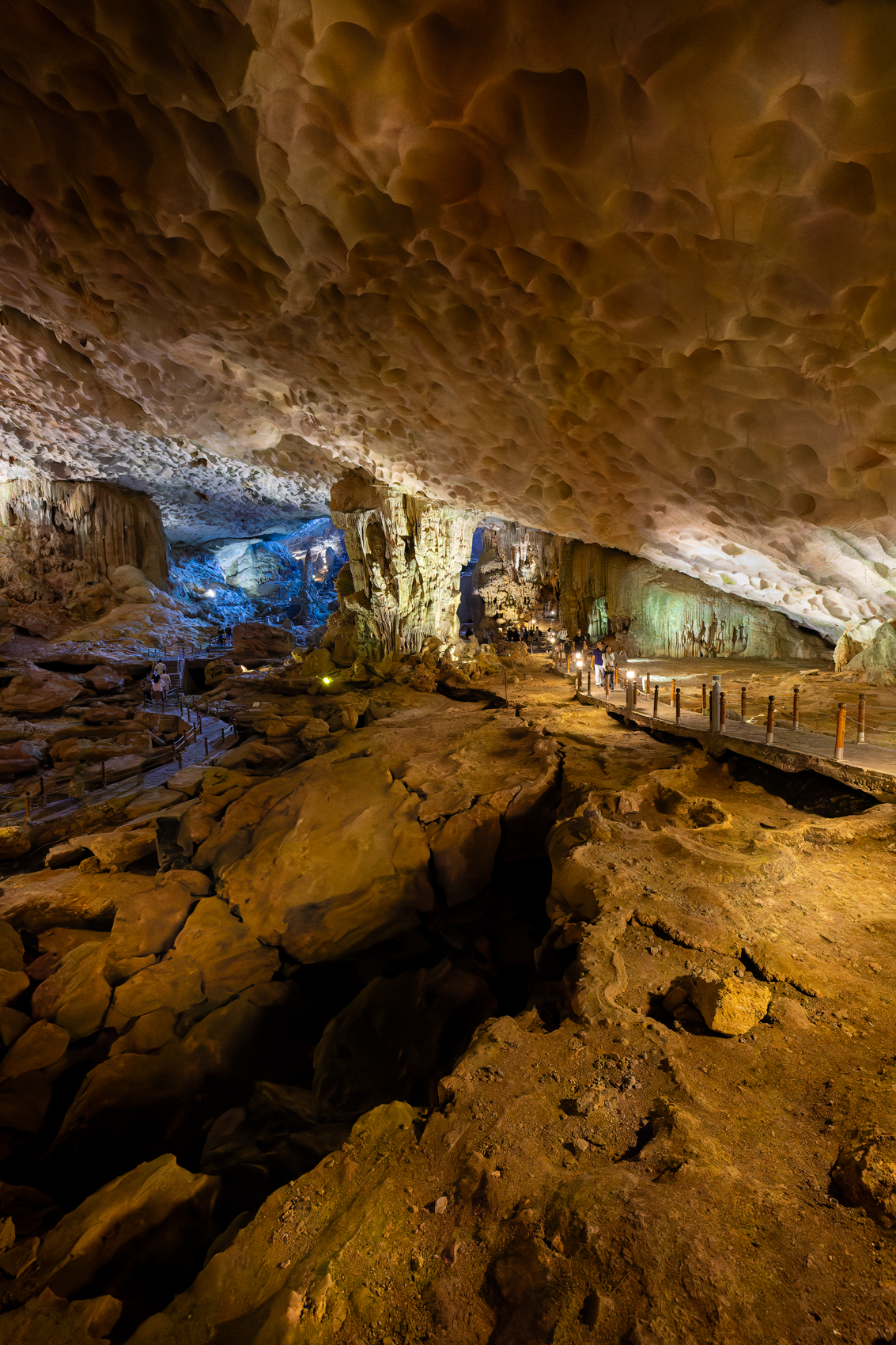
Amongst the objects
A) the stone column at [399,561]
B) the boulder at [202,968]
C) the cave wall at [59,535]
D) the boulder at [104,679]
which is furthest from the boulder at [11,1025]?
the cave wall at [59,535]

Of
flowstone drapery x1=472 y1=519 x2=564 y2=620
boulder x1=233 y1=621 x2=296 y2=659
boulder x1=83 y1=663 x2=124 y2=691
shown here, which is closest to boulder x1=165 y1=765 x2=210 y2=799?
boulder x1=83 y1=663 x2=124 y2=691

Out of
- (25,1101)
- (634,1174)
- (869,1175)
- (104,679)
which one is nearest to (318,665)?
(104,679)

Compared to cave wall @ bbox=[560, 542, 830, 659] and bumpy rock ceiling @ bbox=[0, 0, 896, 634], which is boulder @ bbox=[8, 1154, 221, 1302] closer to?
bumpy rock ceiling @ bbox=[0, 0, 896, 634]

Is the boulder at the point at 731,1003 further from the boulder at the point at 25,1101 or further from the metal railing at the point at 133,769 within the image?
the metal railing at the point at 133,769

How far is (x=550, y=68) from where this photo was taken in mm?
3482

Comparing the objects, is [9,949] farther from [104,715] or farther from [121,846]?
[104,715]

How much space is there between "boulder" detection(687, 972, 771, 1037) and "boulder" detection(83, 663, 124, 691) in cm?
1814

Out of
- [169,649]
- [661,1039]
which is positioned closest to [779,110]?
[661,1039]

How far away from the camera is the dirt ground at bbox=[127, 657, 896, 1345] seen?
1726 millimetres

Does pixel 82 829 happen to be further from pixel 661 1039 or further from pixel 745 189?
pixel 745 189

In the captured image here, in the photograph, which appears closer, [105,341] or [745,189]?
[745,189]

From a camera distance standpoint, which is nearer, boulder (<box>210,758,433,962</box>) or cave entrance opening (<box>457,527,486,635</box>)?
boulder (<box>210,758,433,962</box>)

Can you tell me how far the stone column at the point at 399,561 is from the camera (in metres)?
16.2

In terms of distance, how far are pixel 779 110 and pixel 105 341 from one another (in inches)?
410
